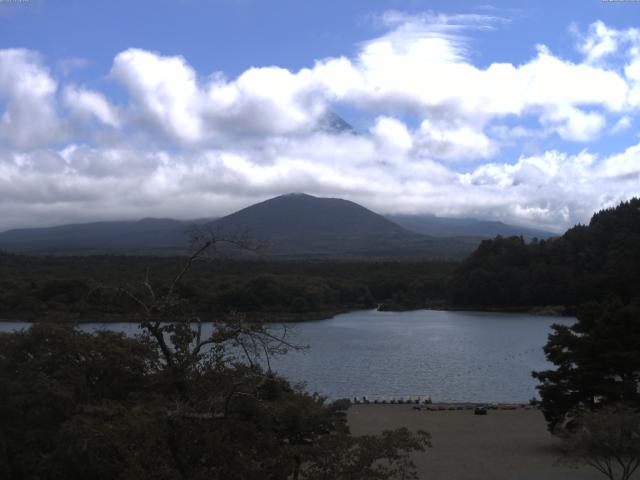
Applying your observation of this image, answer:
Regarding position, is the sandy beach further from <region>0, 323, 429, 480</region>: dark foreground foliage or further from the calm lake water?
<region>0, 323, 429, 480</region>: dark foreground foliage

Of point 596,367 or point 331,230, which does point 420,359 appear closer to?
point 596,367

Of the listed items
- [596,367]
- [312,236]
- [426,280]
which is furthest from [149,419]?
[312,236]

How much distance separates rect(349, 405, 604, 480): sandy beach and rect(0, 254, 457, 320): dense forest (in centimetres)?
1611

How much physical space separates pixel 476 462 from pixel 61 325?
8.44 m

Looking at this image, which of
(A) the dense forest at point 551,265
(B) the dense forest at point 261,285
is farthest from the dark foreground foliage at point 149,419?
(A) the dense forest at point 551,265

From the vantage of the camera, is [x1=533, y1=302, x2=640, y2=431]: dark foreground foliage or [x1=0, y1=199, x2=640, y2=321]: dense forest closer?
[x1=533, y1=302, x2=640, y2=431]: dark foreground foliage

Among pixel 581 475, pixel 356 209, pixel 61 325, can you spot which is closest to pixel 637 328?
pixel 581 475

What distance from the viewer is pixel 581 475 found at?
464 inches

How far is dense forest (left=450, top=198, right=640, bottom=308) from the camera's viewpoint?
5794cm

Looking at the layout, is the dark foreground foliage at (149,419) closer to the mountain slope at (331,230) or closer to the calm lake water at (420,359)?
the calm lake water at (420,359)

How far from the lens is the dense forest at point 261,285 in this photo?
43.6m

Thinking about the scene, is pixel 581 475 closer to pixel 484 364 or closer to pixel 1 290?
pixel 484 364

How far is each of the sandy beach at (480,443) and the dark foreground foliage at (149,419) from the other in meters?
5.89

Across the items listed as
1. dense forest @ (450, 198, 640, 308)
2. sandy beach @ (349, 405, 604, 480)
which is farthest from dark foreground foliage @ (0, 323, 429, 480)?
dense forest @ (450, 198, 640, 308)
